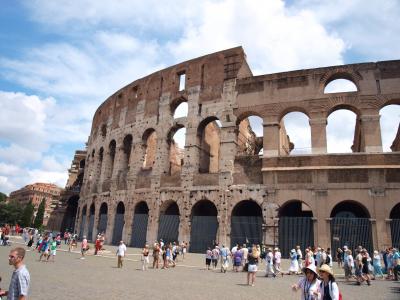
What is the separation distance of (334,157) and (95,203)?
17.4m

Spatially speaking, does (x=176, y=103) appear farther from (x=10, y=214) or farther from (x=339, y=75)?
(x=10, y=214)

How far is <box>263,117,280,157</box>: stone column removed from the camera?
16.8 meters

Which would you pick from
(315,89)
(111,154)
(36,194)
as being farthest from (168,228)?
(36,194)

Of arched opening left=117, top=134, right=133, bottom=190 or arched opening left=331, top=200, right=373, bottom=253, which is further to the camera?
arched opening left=117, top=134, right=133, bottom=190

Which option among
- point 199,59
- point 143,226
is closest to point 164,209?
point 143,226

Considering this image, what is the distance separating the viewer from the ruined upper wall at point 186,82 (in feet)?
63.8

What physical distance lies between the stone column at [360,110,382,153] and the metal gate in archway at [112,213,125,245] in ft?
50.5

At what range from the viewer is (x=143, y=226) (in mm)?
20172

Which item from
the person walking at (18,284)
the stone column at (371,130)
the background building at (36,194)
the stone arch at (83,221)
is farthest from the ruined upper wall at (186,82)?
the background building at (36,194)

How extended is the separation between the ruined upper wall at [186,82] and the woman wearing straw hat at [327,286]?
1622cm

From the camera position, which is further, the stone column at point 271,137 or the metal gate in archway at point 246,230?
the stone column at point 271,137

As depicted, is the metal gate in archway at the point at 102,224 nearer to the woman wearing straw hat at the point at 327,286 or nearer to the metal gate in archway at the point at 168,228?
the metal gate in archway at the point at 168,228

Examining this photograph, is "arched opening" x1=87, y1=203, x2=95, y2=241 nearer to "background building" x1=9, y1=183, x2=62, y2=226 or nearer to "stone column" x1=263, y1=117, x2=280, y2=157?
"stone column" x1=263, y1=117, x2=280, y2=157

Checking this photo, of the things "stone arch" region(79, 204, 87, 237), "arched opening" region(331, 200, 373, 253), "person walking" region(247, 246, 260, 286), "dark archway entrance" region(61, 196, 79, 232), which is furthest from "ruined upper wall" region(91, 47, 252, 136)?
"dark archway entrance" region(61, 196, 79, 232)
